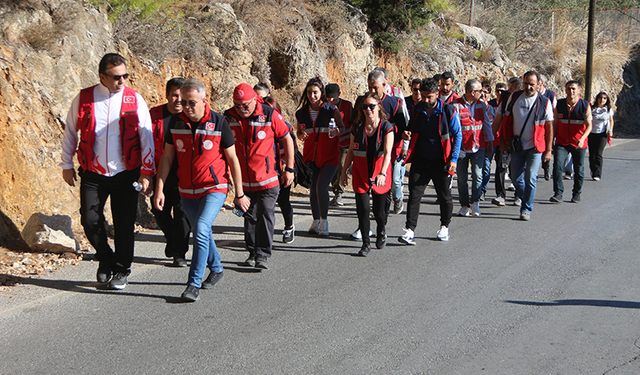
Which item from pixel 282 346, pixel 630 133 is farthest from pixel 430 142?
pixel 630 133

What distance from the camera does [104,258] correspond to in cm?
562

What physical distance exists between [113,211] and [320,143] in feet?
9.70

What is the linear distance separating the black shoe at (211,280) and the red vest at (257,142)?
3.22 ft

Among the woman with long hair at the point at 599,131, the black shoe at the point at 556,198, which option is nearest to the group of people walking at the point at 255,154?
the black shoe at the point at 556,198

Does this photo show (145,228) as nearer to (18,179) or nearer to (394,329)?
(18,179)

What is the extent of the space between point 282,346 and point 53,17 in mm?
6415

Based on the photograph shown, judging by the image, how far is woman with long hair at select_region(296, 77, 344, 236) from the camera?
770cm

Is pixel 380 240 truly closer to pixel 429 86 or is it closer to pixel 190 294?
pixel 429 86

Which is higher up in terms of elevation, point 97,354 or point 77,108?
point 77,108

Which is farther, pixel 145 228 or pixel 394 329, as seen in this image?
pixel 145 228

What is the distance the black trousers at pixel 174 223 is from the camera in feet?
20.6

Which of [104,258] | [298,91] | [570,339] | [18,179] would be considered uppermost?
[298,91]

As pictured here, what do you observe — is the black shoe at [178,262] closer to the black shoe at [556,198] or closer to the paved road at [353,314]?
the paved road at [353,314]

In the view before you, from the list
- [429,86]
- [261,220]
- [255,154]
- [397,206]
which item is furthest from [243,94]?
[397,206]
